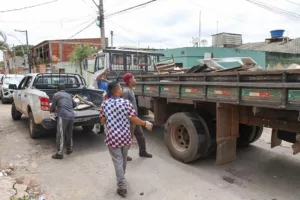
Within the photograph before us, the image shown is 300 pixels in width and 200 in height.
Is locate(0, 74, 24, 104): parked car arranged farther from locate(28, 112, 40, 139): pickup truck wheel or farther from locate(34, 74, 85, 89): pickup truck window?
locate(28, 112, 40, 139): pickup truck wheel

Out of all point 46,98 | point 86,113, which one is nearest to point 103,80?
point 86,113

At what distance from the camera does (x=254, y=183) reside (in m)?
3.89

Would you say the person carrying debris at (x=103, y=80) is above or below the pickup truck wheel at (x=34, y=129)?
above

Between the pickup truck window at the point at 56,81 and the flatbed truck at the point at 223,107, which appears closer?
the flatbed truck at the point at 223,107

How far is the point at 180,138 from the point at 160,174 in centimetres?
92

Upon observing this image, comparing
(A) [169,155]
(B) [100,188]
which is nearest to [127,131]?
(B) [100,188]

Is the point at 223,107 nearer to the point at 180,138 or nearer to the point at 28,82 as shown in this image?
the point at 180,138

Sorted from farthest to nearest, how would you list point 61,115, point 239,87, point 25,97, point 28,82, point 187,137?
point 28,82 → point 25,97 → point 61,115 → point 187,137 → point 239,87

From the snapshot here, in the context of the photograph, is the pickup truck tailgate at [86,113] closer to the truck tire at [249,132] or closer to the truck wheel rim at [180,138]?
the truck wheel rim at [180,138]

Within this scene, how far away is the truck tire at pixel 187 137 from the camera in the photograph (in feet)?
14.3

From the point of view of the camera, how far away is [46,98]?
213 inches

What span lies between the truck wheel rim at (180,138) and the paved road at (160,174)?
30cm

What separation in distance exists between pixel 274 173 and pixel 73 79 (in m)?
5.54

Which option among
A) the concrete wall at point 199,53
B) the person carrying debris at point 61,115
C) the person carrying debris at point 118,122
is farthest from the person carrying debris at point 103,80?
the concrete wall at point 199,53
